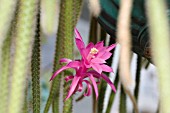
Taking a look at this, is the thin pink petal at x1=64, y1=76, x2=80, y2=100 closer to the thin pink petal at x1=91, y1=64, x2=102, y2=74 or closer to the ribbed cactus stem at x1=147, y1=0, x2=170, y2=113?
the thin pink petal at x1=91, y1=64, x2=102, y2=74

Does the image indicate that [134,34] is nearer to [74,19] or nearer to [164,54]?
[74,19]

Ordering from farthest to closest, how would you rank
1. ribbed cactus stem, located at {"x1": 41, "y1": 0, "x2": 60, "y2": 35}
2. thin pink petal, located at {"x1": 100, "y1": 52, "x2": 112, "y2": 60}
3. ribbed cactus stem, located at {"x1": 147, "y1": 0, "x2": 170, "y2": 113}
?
thin pink petal, located at {"x1": 100, "y1": 52, "x2": 112, "y2": 60}, ribbed cactus stem, located at {"x1": 41, "y1": 0, "x2": 60, "y2": 35}, ribbed cactus stem, located at {"x1": 147, "y1": 0, "x2": 170, "y2": 113}

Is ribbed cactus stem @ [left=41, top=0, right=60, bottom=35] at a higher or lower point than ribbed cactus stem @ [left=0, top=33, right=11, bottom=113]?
higher

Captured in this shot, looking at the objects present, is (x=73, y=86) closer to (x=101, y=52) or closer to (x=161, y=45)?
(x=101, y=52)

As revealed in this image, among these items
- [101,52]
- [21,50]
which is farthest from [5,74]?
[101,52]

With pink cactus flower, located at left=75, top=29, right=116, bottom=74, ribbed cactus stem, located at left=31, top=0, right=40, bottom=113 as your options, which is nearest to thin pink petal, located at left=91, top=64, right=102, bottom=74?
pink cactus flower, located at left=75, top=29, right=116, bottom=74

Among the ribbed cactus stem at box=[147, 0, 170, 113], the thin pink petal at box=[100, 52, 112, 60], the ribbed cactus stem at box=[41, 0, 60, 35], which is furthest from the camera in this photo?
the thin pink petal at box=[100, 52, 112, 60]

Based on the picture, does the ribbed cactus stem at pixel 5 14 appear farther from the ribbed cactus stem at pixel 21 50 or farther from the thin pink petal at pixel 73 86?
the thin pink petal at pixel 73 86
